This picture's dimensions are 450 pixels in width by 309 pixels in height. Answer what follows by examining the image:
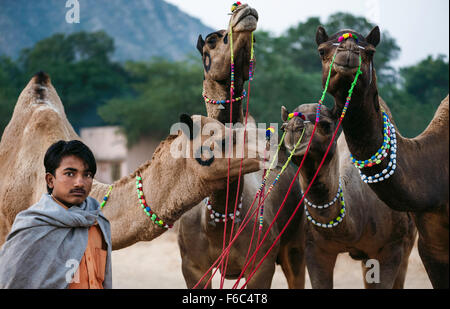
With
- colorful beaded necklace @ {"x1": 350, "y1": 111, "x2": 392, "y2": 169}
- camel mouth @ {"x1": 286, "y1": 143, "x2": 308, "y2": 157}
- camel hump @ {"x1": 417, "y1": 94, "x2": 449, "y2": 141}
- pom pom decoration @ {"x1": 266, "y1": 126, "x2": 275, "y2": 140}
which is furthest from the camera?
camel mouth @ {"x1": 286, "y1": 143, "x2": 308, "y2": 157}

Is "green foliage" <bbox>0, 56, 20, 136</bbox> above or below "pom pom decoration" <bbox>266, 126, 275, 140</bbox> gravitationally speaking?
above

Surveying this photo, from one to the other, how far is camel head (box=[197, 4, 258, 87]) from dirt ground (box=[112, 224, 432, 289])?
6110 mm

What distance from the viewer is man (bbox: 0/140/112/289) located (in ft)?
7.94

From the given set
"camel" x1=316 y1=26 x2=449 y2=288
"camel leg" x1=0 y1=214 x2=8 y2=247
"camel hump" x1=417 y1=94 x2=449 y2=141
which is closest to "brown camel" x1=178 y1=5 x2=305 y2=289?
"camel" x1=316 y1=26 x2=449 y2=288


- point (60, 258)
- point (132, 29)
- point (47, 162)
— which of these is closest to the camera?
point (60, 258)

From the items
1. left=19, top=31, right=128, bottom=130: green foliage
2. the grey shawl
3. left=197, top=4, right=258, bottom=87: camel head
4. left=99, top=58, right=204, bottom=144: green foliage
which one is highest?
left=19, top=31, right=128, bottom=130: green foliage

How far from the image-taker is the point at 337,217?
4270 millimetres

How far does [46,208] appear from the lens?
8.36ft

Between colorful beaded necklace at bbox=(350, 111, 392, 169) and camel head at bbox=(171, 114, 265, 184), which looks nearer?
camel head at bbox=(171, 114, 265, 184)

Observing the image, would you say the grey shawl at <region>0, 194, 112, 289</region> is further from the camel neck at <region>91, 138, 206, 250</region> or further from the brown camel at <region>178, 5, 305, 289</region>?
the brown camel at <region>178, 5, 305, 289</region>

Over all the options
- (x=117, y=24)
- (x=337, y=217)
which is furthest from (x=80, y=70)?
(x=337, y=217)
